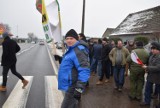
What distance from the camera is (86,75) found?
4.11 metres

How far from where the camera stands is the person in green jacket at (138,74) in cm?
739

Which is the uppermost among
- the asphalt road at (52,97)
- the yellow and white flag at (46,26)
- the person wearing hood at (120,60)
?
the yellow and white flag at (46,26)

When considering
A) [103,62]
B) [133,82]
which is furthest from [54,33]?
[103,62]

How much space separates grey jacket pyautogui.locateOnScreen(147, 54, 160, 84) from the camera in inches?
251

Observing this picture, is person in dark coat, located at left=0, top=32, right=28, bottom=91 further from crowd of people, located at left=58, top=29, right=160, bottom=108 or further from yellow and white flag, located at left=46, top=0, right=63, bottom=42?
crowd of people, located at left=58, top=29, right=160, bottom=108

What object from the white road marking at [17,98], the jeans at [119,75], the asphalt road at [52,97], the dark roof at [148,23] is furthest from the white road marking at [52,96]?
the dark roof at [148,23]

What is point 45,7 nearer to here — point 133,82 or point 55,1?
point 55,1

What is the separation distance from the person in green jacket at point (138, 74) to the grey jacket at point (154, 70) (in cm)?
73

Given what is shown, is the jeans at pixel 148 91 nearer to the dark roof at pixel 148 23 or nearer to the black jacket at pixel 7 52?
the black jacket at pixel 7 52

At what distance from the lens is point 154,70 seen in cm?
636

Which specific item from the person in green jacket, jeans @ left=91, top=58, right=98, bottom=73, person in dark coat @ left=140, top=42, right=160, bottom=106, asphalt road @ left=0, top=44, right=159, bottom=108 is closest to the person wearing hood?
asphalt road @ left=0, top=44, right=159, bottom=108

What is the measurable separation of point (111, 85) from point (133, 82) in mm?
2340

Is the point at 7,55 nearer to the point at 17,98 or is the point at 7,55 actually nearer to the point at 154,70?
the point at 17,98

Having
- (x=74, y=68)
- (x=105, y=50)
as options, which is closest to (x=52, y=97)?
(x=105, y=50)
